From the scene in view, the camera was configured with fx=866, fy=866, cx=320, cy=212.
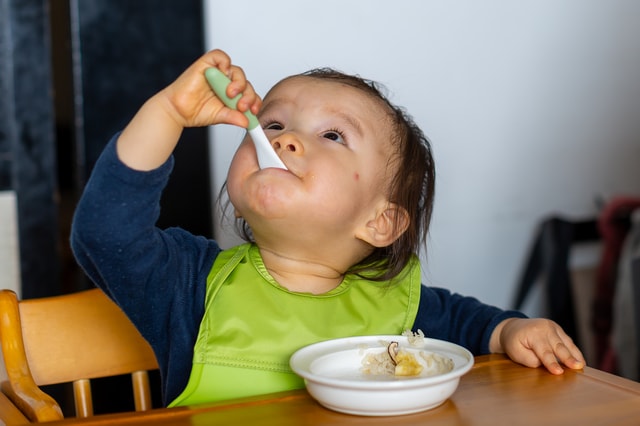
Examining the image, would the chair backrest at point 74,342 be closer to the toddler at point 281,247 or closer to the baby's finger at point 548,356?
the toddler at point 281,247

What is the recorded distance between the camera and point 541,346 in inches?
39.5

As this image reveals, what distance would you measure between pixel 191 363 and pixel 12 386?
0.67 feet

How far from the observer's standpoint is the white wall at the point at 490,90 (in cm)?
180

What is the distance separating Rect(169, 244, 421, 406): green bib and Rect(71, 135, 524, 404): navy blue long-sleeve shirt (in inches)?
1.3

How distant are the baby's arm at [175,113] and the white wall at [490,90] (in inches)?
31.5

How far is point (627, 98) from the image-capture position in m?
2.21

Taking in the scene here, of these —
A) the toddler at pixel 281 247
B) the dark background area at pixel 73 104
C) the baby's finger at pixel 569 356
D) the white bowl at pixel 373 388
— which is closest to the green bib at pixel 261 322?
the toddler at pixel 281 247

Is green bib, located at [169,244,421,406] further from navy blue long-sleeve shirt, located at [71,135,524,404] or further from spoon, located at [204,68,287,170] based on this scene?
spoon, located at [204,68,287,170]

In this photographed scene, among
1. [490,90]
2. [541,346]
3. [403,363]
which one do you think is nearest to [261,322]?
[403,363]

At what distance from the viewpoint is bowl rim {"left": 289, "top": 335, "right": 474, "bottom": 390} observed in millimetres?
781

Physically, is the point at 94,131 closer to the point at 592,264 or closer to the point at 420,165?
the point at 420,165

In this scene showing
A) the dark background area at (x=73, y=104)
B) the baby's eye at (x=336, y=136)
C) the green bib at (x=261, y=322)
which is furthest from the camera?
the dark background area at (x=73, y=104)

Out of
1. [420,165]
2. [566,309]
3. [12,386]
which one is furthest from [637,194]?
[12,386]

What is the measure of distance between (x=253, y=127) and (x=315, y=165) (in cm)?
11
